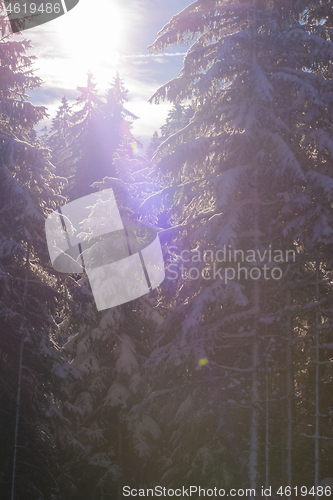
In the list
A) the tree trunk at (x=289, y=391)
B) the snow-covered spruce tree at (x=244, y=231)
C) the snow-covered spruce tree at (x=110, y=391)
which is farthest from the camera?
the snow-covered spruce tree at (x=110, y=391)

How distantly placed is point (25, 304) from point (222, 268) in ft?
19.3

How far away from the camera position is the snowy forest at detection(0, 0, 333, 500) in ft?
40.5

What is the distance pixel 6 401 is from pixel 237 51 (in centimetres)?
1205

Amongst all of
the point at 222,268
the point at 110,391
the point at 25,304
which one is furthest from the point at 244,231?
the point at 110,391

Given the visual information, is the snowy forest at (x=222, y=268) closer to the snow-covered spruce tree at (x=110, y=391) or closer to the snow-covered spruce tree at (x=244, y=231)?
the snow-covered spruce tree at (x=244, y=231)

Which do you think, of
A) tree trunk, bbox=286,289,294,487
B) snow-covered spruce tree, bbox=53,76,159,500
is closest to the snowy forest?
tree trunk, bbox=286,289,294,487

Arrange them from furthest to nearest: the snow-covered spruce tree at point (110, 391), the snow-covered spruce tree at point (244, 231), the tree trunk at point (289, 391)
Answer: the snow-covered spruce tree at point (110, 391) < the tree trunk at point (289, 391) < the snow-covered spruce tree at point (244, 231)

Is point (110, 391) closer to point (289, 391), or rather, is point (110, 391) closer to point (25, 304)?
point (25, 304)

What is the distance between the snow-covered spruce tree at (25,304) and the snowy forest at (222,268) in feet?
0.15

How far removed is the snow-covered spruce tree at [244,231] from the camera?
12.2 m

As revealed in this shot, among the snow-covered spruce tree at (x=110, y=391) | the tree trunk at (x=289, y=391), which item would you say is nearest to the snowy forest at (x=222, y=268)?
the tree trunk at (x=289, y=391)

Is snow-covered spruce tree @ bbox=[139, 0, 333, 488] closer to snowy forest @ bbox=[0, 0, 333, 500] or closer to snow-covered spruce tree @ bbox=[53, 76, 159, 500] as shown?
snowy forest @ bbox=[0, 0, 333, 500]

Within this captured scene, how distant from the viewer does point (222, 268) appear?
1260cm

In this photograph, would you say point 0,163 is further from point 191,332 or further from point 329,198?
point 329,198
